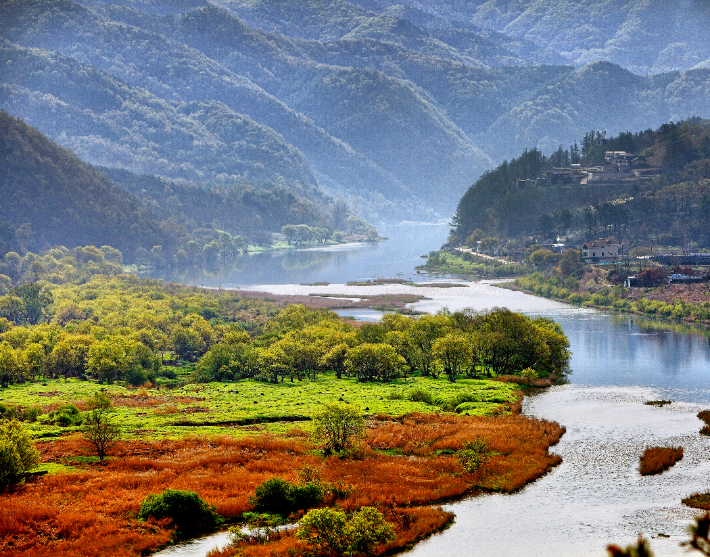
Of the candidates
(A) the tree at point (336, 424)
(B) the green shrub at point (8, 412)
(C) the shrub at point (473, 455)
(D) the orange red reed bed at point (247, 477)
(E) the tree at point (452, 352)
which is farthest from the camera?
(E) the tree at point (452, 352)

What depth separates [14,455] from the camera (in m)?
52.7

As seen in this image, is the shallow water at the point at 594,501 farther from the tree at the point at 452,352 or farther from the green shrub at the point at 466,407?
the tree at the point at 452,352

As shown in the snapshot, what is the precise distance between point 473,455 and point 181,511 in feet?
78.4

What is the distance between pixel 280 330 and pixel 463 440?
58.2 meters

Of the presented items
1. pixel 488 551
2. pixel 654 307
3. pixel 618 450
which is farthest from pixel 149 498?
pixel 654 307

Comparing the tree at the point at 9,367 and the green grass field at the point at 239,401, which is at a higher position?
the tree at the point at 9,367

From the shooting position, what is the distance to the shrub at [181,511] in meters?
47.8

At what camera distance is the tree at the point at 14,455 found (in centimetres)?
5244

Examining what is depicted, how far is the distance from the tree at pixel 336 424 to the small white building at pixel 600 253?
13908 centimetres

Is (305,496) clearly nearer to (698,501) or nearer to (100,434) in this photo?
(100,434)

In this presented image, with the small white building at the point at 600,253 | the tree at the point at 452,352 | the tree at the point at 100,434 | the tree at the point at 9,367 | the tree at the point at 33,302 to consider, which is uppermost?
the small white building at the point at 600,253

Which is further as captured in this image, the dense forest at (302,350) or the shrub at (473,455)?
the dense forest at (302,350)

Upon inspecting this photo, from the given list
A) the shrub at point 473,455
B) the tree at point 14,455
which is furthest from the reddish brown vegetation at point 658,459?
the tree at point 14,455

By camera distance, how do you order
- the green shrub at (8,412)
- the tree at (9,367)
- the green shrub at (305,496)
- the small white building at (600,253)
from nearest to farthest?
the green shrub at (305,496), the green shrub at (8,412), the tree at (9,367), the small white building at (600,253)
